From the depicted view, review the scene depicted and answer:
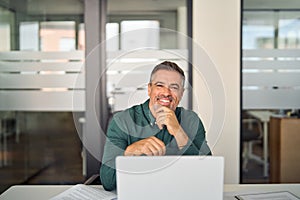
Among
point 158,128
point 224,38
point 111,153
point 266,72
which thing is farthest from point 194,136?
point 266,72

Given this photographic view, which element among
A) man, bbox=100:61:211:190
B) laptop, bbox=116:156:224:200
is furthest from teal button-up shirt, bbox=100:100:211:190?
laptop, bbox=116:156:224:200

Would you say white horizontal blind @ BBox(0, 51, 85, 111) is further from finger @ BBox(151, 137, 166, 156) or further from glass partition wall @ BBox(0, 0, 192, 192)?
finger @ BBox(151, 137, 166, 156)

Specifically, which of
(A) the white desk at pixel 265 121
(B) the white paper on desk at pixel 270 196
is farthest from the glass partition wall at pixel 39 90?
(B) the white paper on desk at pixel 270 196

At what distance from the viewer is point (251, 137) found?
14.4 feet

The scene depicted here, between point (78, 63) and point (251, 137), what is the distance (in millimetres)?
1851

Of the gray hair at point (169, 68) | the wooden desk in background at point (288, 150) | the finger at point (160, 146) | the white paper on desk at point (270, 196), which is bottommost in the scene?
the wooden desk in background at point (288, 150)

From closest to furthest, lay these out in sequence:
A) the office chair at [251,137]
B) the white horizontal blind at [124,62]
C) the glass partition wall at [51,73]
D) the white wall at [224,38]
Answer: the white horizontal blind at [124,62]
the white wall at [224,38]
the glass partition wall at [51,73]
the office chair at [251,137]

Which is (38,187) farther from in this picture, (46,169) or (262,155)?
(262,155)

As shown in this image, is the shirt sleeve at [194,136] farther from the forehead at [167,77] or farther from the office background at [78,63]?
the office background at [78,63]

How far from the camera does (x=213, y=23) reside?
3.40 meters

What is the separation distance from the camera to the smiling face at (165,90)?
61.3 inches

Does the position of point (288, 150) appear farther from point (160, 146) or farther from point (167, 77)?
point (160, 146)

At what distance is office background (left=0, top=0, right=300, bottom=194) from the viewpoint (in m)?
3.40

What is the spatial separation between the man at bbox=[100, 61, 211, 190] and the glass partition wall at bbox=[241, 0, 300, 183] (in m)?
2.08
